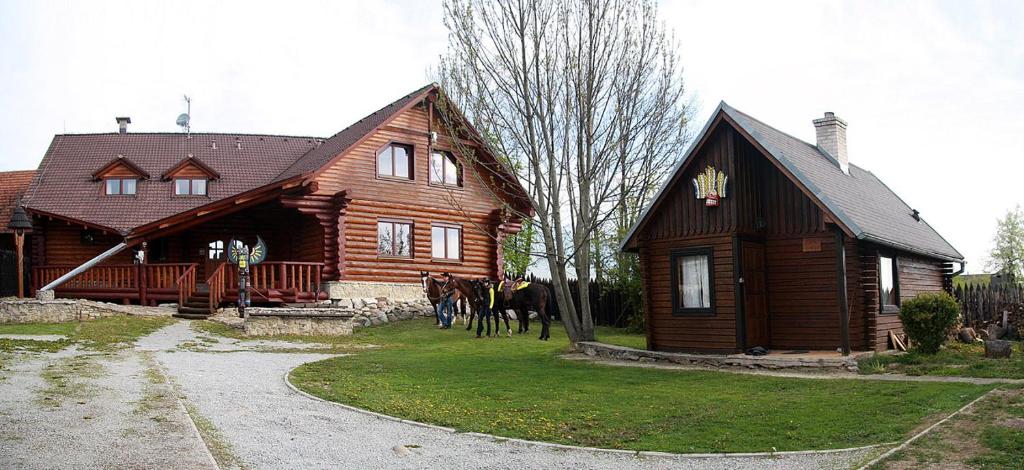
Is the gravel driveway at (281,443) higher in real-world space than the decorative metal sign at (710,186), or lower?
lower

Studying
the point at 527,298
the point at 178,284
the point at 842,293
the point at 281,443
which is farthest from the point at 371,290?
the point at 281,443

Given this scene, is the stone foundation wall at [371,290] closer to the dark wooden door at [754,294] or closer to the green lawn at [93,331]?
the green lawn at [93,331]

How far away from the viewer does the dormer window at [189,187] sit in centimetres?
3334

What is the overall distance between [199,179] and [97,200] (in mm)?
3598

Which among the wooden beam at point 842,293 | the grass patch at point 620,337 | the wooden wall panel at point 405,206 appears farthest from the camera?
the wooden wall panel at point 405,206

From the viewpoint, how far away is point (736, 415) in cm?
1101

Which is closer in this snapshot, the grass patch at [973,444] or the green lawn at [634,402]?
the grass patch at [973,444]

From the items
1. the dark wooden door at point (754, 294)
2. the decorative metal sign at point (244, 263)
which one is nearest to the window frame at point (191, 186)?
the decorative metal sign at point (244, 263)

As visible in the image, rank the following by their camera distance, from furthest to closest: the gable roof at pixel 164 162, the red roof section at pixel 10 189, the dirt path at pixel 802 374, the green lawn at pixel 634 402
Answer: the red roof section at pixel 10 189
the gable roof at pixel 164 162
the dirt path at pixel 802 374
the green lawn at pixel 634 402

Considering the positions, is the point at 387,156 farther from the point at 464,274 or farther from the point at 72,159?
the point at 72,159

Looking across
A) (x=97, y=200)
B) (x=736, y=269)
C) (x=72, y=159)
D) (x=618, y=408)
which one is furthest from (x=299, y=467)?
(x=72, y=159)

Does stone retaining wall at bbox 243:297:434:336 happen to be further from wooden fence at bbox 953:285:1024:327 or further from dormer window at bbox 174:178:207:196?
wooden fence at bbox 953:285:1024:327

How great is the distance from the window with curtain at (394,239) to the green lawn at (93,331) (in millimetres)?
7744

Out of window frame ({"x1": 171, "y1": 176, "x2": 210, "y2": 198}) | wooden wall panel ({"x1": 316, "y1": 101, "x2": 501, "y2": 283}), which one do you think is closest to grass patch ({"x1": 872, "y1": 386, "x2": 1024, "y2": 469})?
wooden wall panel ({"x1": 316, "y1": 101, "x2": 501, "y2": 283})
